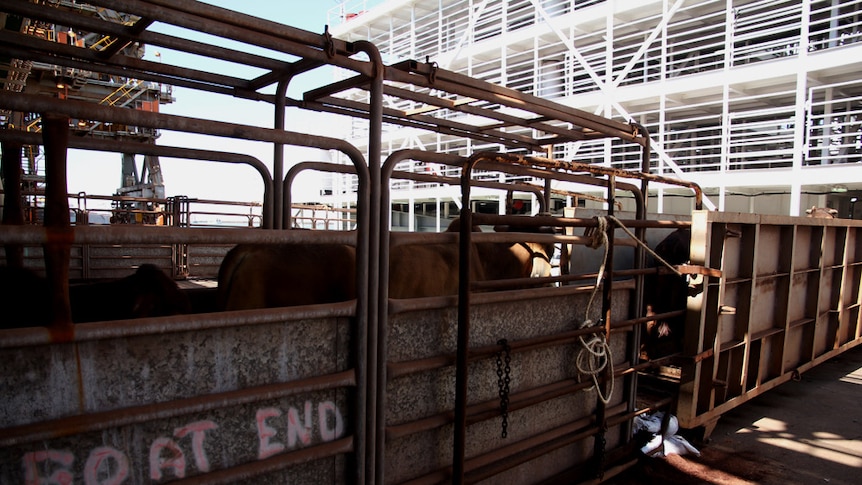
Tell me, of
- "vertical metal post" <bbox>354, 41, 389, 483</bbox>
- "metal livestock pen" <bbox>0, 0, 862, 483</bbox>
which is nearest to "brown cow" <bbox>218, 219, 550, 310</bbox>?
"vertical metal post" <bbox>354, 41, 389, 483</bbox>

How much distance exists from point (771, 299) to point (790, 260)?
456mm

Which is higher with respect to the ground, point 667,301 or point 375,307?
point 375,307

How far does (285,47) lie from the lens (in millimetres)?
2186

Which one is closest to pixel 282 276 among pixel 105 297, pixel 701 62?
pixel 105 297

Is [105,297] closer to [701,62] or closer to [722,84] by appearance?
[722,84]

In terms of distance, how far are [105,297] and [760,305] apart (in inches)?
223

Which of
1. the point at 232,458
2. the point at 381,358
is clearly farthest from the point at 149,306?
the point at 381,358

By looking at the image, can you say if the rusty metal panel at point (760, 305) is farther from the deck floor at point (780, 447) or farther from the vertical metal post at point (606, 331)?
the vertical metal post at point (606, 331)

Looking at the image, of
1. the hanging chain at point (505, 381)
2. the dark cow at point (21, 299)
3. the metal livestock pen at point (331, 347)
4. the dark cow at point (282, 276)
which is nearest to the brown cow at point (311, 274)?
the dark cow at point (282, 276)

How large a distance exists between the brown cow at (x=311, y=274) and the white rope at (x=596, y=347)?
1.00m

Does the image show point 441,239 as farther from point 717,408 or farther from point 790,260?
point 790,260

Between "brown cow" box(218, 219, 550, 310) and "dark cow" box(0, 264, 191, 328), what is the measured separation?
12.0 inches

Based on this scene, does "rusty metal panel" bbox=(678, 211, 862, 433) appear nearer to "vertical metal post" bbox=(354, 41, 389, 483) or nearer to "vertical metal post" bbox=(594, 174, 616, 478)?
"vertical metal post" bbox=(594, 174, 616, 478)

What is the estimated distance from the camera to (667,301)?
5031 millimetres
